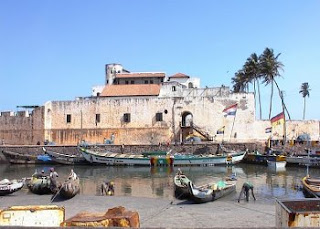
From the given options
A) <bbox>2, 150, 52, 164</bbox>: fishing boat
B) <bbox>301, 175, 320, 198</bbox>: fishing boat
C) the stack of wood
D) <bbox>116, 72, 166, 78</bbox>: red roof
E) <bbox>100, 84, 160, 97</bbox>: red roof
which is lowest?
<bbox>2, 150, 52, 164</bbox>: fishing boat

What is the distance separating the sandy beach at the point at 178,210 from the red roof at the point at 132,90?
28.6m

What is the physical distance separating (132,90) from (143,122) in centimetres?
588

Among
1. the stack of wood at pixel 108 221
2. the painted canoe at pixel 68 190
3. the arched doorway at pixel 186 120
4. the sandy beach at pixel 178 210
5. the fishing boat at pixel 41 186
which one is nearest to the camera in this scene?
the stack of wood at pixel 108 221

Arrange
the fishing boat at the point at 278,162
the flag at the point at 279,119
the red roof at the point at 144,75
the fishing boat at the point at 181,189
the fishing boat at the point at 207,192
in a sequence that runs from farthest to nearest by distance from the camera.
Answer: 1. the red roof at the point at 144,75
2. the flag at the point at 279,119
3. the fishing boat at the point at 278,162
4. the fishing boat at the point at 181,189
5. the fishing boat at the point at 207,192

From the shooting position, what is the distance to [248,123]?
42.8 meters

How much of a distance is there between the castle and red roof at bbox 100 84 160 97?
1671 millimetres

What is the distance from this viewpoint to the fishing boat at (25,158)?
38.3 m

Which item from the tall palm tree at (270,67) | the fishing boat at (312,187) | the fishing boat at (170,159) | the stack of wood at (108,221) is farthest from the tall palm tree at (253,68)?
the stack of wood at (108,221)

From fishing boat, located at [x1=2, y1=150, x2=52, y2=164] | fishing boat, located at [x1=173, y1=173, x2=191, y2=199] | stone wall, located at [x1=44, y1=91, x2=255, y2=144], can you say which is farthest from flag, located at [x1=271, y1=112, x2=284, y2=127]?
fishing boat, located at [x1=2, y1=150, x2=52, y2=164]

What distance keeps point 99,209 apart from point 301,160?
2290cm

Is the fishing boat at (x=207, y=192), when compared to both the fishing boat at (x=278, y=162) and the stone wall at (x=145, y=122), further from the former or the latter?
the stone wall at (x=145, y=122)

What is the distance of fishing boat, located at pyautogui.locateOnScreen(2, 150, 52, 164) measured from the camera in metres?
38.3

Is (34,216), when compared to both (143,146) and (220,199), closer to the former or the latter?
(220,199)

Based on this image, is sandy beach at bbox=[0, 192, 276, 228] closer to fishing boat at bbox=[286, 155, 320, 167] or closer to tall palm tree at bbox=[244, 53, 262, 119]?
fishing boat at bbox=[286, 155, 320, 167]
